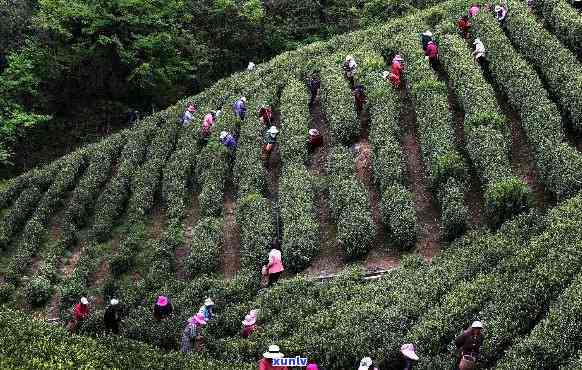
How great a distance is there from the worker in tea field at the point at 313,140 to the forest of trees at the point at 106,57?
11.8m

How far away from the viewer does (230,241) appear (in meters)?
22.0

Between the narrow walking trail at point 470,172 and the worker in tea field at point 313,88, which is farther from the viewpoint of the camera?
the worker in tea field at point 313,88

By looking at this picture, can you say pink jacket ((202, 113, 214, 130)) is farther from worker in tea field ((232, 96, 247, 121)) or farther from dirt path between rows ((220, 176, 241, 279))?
dirt path between rows ((220, 176, 241, 279))

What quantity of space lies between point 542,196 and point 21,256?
15.7m

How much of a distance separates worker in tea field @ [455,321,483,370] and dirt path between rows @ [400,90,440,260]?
16.6 feet

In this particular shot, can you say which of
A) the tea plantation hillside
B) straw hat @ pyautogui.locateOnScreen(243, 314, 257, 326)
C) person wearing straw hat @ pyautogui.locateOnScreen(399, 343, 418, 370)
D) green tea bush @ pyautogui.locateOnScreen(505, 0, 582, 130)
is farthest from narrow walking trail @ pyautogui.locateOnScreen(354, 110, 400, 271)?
green tea bush @ pyautogui.locateOnScreen(505, 0, 582, 130)

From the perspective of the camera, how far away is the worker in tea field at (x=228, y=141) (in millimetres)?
26016

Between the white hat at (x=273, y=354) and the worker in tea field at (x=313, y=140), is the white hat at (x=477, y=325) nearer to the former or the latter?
the white hat at (x=273, y=354)

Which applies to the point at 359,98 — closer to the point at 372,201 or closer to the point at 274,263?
the point at 372,201

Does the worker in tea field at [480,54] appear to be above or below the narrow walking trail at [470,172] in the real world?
above

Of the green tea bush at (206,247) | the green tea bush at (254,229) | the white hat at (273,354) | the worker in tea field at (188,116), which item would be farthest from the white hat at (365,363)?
the worker in tea field at (188,116)

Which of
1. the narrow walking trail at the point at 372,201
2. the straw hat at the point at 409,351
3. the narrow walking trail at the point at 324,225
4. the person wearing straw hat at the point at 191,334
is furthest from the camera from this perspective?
the narrow walking trail at the point at 324,225

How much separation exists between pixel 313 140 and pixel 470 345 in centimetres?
1270

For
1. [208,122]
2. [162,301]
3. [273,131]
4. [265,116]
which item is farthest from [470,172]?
[208,122]
